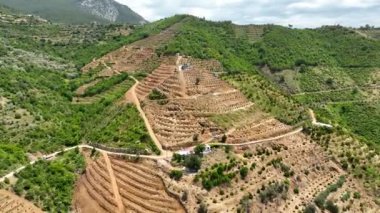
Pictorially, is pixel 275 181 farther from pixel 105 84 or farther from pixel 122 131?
pixel 105 84

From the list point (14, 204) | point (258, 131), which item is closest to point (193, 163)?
point (258, 131)

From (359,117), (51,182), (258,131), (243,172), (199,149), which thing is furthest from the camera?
(359,117)

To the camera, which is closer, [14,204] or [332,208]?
[14,204]

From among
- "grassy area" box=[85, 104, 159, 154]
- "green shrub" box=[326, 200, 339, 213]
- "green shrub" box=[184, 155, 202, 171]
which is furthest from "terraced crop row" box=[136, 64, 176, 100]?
"green shrub" box=[326, 200, 339, 213]

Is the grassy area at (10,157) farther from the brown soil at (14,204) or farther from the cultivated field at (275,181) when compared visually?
the cultivated field at (275,181)

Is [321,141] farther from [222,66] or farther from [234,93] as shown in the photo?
[222,66]

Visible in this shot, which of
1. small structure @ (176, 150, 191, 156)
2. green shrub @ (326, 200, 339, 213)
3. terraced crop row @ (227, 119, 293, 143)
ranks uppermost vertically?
terraced crop row @ (227, 119, 293, 143)

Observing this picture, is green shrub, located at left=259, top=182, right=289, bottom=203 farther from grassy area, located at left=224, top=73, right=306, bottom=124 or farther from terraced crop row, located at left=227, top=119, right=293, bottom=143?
grassy area, located at left=224, top=73, right=306, bottom=124

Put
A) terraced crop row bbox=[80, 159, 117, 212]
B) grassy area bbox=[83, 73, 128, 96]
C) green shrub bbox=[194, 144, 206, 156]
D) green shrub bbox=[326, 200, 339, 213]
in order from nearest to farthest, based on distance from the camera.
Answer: terraced crop row bbox=[80, 159, 117, 212]
green shrub bbox=[326, 200, 339, 213]
green shrub bbox=[194, 144, 206, 156]
grassy area bbox=[83, 73, 128, 96]
